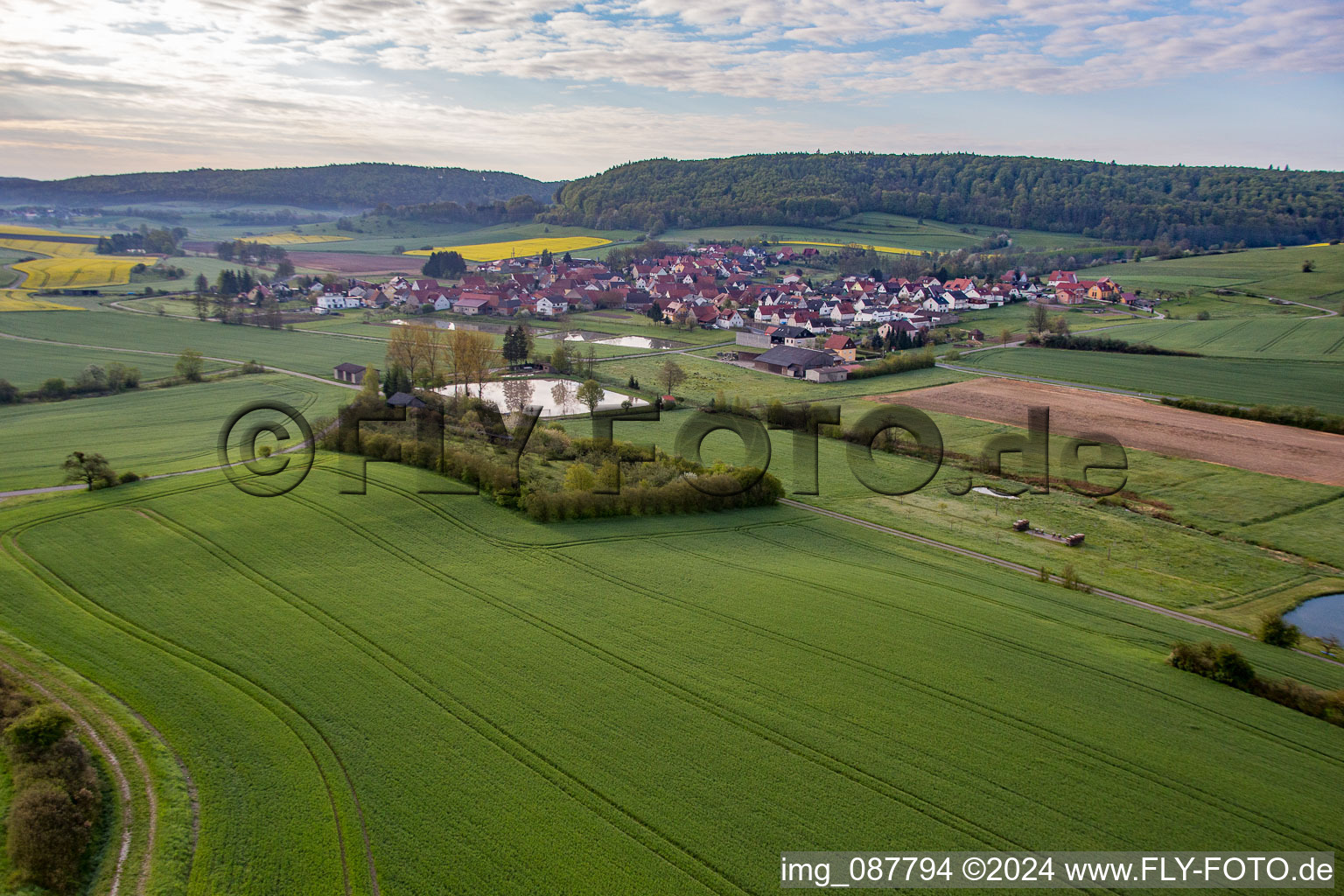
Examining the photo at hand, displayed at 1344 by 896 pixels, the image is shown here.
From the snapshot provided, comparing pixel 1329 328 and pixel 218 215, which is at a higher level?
pixel 218 215

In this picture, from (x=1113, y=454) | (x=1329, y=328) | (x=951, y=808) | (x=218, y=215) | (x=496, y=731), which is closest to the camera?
(x=951, y=808)

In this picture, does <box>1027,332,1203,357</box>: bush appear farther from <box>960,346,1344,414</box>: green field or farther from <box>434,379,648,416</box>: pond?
<box>434,379,648,416</box>: pond

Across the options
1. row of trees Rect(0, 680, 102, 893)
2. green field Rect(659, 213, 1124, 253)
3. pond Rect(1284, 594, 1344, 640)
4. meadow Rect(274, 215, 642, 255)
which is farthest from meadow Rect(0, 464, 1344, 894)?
meadow Rect(274, 215, 642, 255)

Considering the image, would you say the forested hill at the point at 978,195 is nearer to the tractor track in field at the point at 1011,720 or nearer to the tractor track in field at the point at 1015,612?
the tractor track in field at the point at 1015,612

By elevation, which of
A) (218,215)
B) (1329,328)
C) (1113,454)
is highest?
(218,215)

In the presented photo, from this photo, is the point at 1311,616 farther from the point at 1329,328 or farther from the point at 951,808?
the point at 1329,328

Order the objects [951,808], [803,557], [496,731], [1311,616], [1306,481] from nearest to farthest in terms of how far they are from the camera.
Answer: [951,808] < [496,731] < [1311,616] < [803,557] < [1306,481]

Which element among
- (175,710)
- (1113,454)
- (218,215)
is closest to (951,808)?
(175,710)
